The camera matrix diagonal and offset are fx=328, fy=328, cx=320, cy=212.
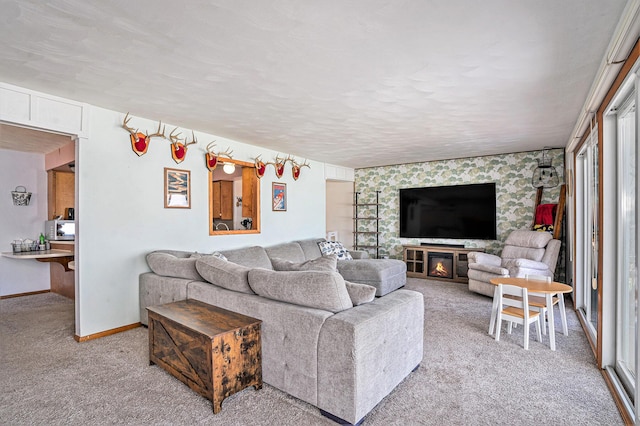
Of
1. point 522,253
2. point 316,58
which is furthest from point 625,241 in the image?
point 522,253

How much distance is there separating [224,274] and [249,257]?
1867 millimetres

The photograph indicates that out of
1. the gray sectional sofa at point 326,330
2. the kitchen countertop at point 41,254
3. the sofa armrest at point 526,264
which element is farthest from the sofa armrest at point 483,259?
the kitchen countertop at point 41,254

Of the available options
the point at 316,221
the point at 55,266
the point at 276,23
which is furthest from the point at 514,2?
the point at 55,266

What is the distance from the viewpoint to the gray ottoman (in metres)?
4.84

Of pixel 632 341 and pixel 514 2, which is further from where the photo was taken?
pixel 632 341

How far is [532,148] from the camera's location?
5398 millimetres

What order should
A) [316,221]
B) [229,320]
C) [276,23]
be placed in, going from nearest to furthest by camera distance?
[276,23] < [229,320] < [316,221]

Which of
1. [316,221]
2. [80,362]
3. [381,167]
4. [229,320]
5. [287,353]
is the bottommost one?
[80,362]

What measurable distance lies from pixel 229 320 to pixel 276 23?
6.32 feet

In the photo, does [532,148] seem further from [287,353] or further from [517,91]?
[287,353]

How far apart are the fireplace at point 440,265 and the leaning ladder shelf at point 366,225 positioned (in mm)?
1296

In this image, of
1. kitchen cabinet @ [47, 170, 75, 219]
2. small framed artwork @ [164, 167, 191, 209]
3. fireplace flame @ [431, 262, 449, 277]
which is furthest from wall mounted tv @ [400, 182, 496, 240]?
kitchen cabinet @ [47, 170, 75, 219]

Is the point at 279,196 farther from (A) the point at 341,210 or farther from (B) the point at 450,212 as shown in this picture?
(B) the point at 450,212

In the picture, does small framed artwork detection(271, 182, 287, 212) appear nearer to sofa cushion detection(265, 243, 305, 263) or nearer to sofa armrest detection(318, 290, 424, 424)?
sofa cushion detection(265, 243, 305, 263)
